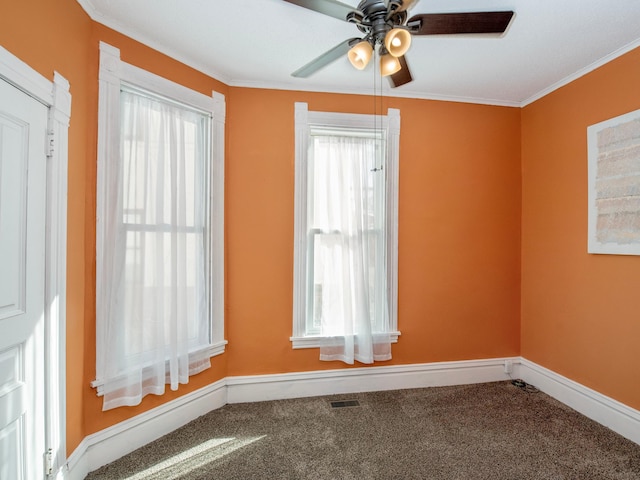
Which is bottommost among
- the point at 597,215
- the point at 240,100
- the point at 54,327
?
the point at 54,327

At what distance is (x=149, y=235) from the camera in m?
2.09

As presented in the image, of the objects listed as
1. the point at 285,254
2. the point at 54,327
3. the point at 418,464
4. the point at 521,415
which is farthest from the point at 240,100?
the point at 521,415

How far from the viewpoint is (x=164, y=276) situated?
7.05ft

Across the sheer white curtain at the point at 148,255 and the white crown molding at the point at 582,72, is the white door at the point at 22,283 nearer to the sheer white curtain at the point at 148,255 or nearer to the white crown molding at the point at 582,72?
the sheer white curtain at the point at 148,255

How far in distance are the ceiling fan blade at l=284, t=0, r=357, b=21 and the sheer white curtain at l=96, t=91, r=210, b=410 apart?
1.33 metres

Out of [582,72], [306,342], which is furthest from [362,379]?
[582,72]

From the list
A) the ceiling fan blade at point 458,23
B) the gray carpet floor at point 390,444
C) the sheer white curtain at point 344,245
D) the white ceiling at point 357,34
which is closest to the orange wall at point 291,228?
the white ceiling at point 357,34

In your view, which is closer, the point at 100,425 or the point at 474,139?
the point at 100,425

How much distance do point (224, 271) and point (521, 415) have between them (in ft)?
8.48

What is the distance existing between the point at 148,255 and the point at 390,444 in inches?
79.7

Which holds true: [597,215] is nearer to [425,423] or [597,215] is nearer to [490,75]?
[490,75]

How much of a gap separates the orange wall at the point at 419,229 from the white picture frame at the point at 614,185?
0.73m

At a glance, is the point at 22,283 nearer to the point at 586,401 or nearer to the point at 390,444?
the point at 390,444

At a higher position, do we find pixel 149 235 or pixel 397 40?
pixel 397 40
